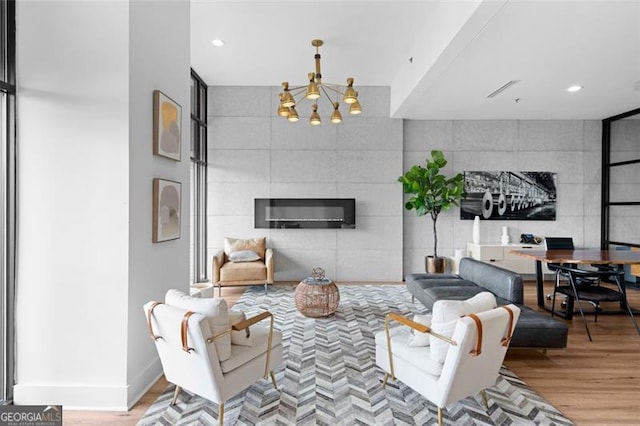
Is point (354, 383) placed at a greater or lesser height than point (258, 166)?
lesser

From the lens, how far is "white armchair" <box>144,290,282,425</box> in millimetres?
2061

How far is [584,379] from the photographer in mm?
2877

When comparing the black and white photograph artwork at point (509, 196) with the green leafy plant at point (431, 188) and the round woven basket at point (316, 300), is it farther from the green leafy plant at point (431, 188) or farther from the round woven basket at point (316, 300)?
the round woven basket at point (316, 300)

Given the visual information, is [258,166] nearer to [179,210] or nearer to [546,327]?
[179,210]

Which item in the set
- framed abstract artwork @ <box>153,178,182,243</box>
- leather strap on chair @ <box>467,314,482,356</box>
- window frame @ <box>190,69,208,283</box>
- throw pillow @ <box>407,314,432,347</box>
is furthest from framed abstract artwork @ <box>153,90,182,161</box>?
window frame @ <box>190,69,208,283</box>

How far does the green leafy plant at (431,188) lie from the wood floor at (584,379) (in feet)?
8.79

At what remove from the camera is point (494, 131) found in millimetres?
6789

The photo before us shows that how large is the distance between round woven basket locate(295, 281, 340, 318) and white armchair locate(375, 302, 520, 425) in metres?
1.96

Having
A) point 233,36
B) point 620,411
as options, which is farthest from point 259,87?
point 620,411

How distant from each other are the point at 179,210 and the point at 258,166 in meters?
3.47

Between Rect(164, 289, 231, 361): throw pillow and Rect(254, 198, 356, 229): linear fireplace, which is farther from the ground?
Rect(254, 198, 356, 229): linear fireplace

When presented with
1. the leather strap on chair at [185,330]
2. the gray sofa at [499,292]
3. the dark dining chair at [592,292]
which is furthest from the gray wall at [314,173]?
the leather strap on chair at [185,330]

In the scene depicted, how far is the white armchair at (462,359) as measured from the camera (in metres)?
2.01

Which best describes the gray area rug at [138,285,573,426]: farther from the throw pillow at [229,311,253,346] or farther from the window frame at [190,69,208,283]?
the window frame at [190,69,208,283]
